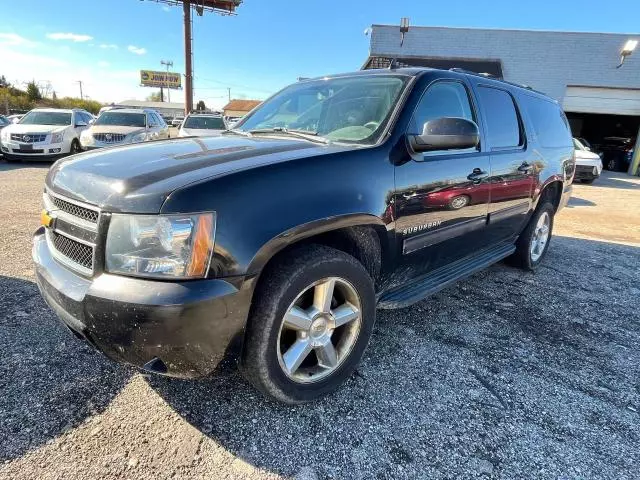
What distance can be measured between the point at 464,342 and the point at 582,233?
5324mm

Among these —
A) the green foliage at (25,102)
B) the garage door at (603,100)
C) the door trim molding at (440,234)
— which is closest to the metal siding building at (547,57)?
the garage door at (603,100)

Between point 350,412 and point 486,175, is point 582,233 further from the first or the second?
point 350,412

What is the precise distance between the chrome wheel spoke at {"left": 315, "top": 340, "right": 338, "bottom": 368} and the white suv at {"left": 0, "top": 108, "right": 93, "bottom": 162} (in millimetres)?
13593

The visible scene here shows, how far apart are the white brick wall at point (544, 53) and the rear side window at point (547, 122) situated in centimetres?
1575

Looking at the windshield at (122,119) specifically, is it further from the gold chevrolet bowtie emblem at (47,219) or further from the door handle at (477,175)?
the door handle at (477,175)

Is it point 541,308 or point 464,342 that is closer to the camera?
point 464,342

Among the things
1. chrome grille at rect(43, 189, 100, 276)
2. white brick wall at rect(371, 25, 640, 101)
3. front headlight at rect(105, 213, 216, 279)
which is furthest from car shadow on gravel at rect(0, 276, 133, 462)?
white brick wall at rect(371, 25, 640, 101)

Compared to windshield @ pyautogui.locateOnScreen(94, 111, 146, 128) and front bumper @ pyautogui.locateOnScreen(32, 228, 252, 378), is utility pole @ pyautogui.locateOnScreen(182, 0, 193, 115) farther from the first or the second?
front bumper @ pyautogui.locateOnScreen(32, 228, 252, 378)

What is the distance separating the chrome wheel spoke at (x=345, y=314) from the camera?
226cm

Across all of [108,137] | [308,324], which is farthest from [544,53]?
[308,324]

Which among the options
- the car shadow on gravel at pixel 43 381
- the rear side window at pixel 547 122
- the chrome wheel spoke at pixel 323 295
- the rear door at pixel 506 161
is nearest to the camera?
the car shadow on gravel at pixel 43 381

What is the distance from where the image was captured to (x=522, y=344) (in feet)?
10.0

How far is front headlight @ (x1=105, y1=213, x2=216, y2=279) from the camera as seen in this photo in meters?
1.69

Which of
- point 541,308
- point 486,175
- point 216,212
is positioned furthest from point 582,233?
point 216,212
